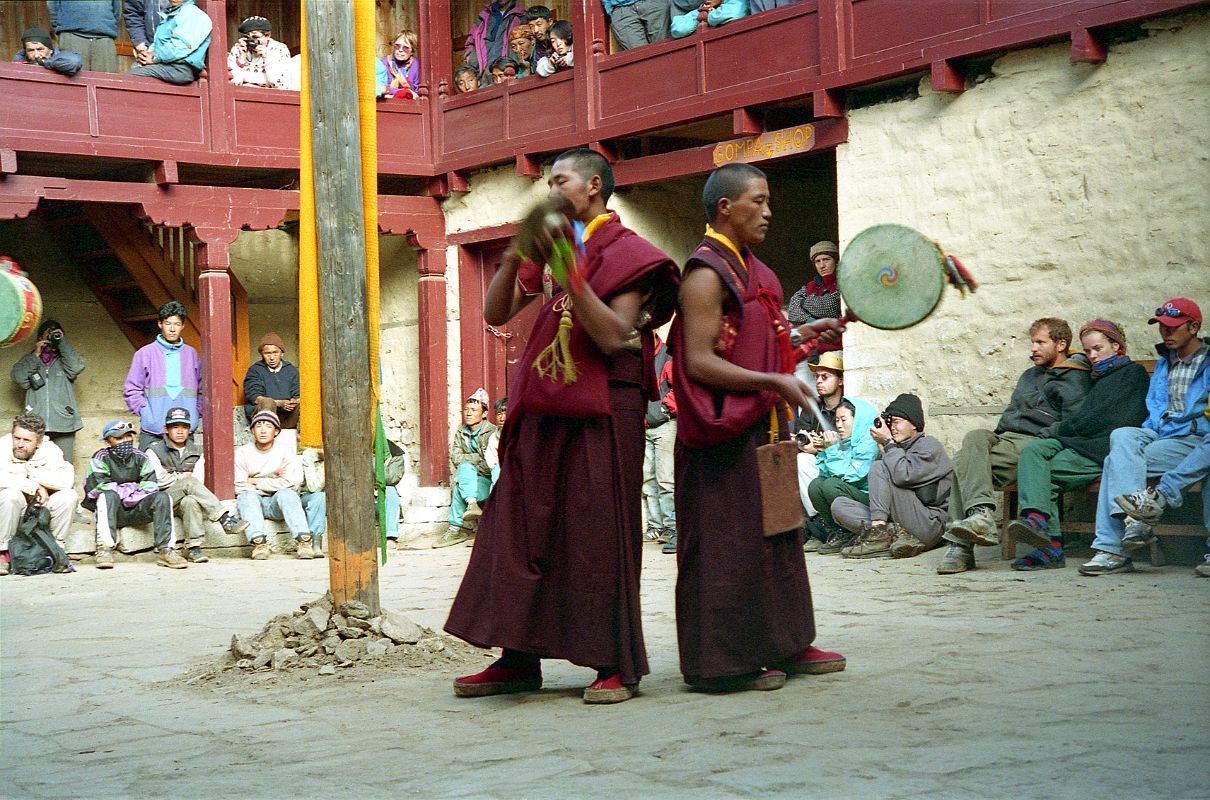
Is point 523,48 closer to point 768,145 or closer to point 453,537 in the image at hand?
point 768,145

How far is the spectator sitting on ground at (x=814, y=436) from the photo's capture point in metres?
9.08

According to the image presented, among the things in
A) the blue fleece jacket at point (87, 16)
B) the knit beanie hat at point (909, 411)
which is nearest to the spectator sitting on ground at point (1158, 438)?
the knit beanie hat at point (909, 411)

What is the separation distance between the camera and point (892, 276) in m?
4.53

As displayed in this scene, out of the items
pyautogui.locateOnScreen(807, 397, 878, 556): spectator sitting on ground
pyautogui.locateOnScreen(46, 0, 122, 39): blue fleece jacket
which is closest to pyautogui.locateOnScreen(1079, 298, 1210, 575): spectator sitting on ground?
pyautogui.locateOnScreen(807, 397, 878, 556): spectator sitting on ground

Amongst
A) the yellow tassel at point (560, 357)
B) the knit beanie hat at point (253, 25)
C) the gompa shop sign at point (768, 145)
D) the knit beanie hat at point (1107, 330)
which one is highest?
the knit beanie hat at point (253, 25)

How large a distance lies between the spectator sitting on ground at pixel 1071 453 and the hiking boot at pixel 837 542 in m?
1.56

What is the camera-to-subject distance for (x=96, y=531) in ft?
33.3

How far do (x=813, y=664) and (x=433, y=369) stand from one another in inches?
375

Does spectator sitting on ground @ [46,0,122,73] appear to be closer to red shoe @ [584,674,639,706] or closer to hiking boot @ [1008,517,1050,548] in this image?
hiking boot @ [1008,517,1050,548]

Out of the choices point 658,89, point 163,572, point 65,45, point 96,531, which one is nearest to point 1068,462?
point 658,89

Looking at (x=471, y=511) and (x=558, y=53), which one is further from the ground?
(x=558, y=53)

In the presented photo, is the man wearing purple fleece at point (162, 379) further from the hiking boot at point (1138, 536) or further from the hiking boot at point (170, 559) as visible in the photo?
the hiking boot at point (1138, 536)

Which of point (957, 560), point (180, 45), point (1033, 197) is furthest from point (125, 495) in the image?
point (1033, 197)

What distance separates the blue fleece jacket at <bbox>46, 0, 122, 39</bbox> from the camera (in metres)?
12.7
